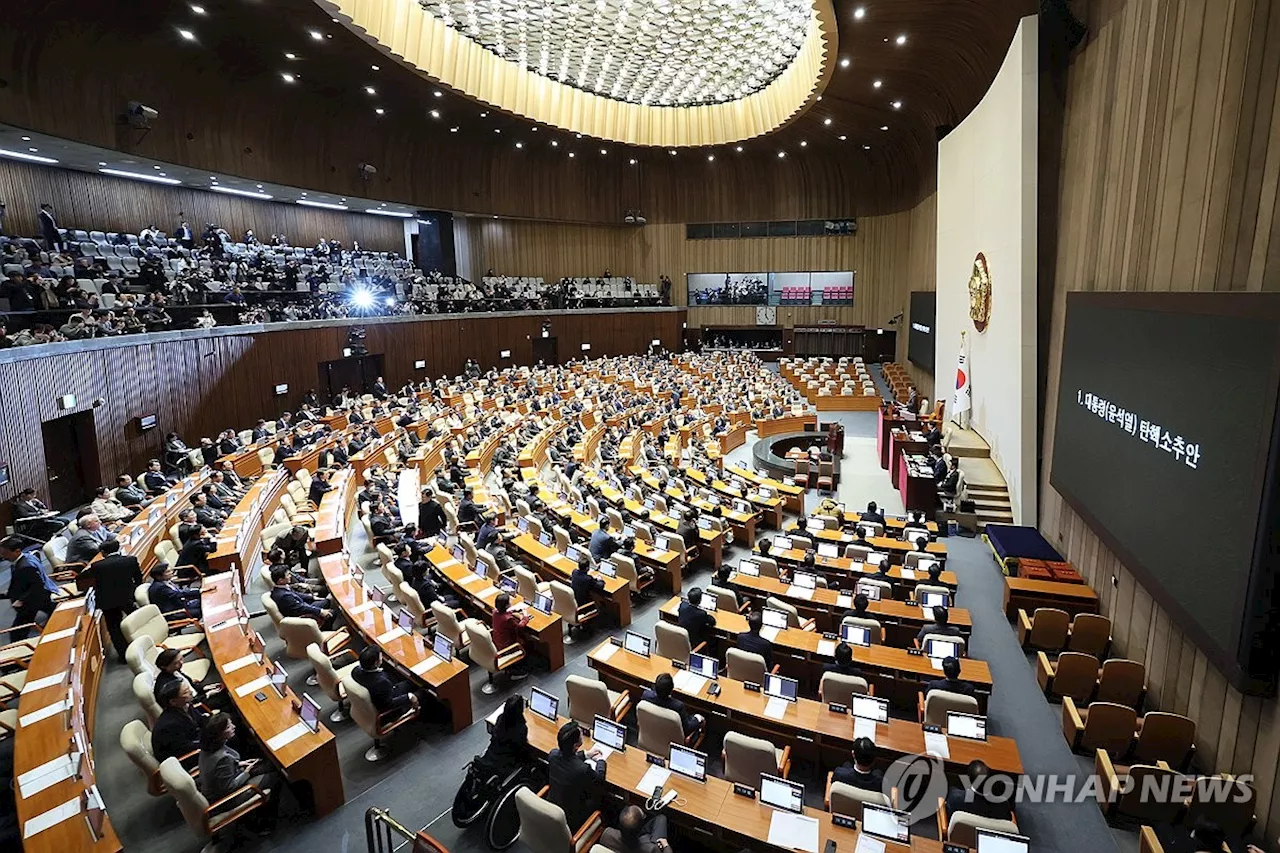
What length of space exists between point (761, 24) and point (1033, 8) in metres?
9.84

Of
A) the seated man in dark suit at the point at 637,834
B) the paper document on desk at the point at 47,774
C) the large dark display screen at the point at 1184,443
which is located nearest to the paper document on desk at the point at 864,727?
the seated man in dark suit at the point at 637,834

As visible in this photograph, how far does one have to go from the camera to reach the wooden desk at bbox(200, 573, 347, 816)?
4.96m

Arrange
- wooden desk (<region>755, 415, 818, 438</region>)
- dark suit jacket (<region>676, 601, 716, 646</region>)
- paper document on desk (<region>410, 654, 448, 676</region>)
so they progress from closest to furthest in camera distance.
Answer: paper document on desk (<region>410, 654, 448, 676</region>) → dark suit jacket (<region>676, 601, 716, 646</region>) → wooden desk (<region>755, 415, 818, 438</region>)

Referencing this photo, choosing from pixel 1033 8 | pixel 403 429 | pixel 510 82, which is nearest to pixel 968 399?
pixel 1033 8

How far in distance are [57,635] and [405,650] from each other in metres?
3.34

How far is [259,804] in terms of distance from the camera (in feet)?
15.7

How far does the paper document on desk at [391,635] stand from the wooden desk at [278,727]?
3.40 ft

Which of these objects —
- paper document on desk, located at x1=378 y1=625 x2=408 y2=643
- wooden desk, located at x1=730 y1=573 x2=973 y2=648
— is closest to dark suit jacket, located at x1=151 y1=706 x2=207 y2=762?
paper document on desk, located at x1=378 y1=625 x2=408 y2=643

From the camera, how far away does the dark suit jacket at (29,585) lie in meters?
7.05

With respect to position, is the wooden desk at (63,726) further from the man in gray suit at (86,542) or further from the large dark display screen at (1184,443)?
the large dark display screen at (1184,443)

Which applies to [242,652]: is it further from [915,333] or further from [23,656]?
[915,333]

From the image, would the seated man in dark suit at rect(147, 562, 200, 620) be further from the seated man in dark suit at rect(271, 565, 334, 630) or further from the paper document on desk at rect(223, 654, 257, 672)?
the paper document on desk at rect(223, 654, 257, 672)

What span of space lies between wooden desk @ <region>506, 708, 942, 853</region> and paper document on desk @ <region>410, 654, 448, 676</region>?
221cm

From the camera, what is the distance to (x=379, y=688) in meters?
5.74
